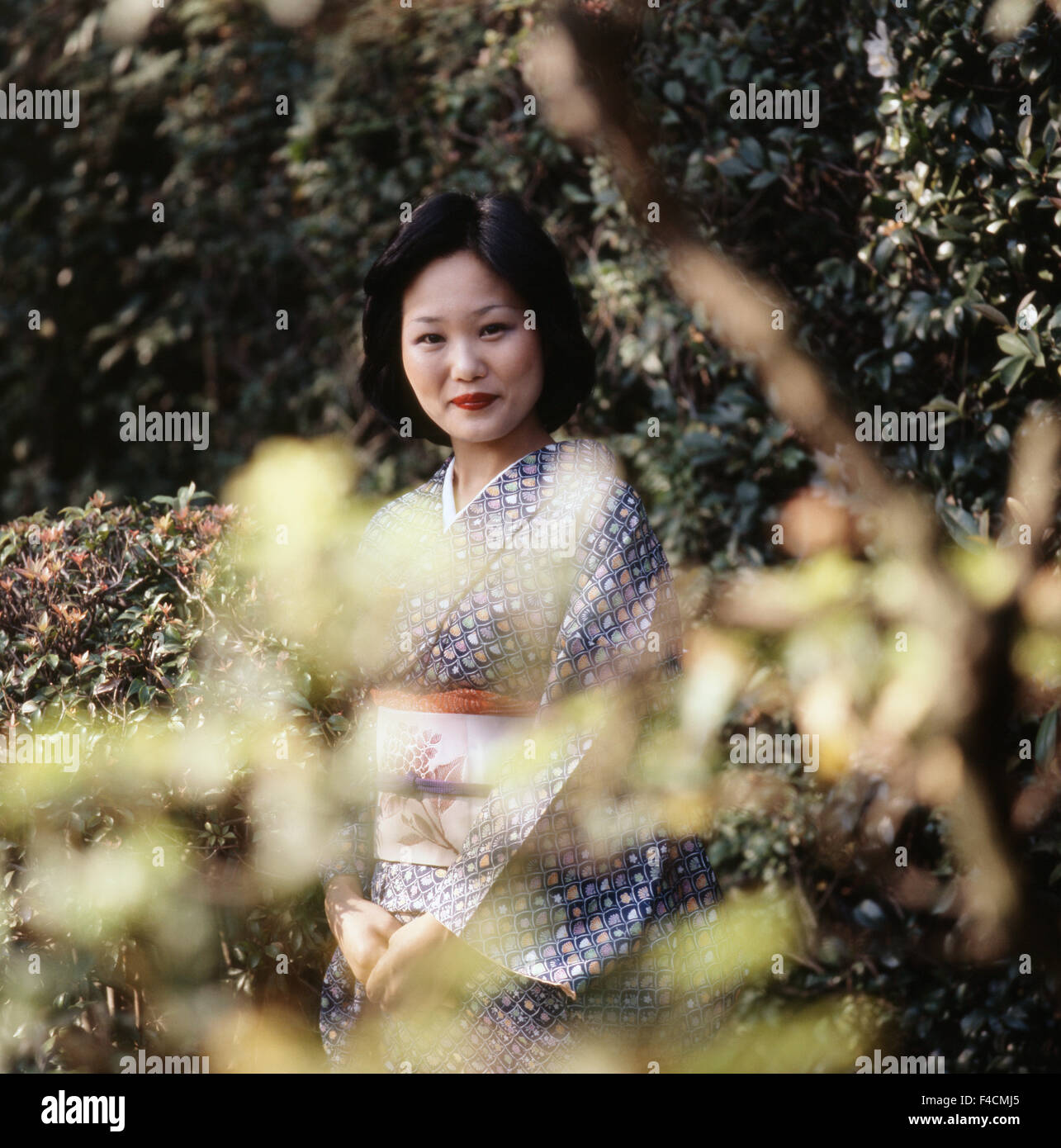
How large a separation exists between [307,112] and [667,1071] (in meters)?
4.02

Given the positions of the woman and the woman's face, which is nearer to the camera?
the woman

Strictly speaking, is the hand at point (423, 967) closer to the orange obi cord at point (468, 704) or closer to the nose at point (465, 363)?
the orange obi cord at point (468, 704)

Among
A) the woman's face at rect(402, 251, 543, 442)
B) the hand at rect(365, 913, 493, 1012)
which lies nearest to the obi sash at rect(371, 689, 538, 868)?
the hand at rect(365, 913, 493, 1012)

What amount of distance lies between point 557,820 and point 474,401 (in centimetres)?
74

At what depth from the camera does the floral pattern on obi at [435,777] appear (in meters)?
2.08

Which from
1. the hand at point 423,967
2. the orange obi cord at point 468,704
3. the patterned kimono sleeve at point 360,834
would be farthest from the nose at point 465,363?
the hand at point 423,967

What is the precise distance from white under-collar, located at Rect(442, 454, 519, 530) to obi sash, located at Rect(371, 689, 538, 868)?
1.04 ft

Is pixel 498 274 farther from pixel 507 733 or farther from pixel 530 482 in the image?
pixel 507 733

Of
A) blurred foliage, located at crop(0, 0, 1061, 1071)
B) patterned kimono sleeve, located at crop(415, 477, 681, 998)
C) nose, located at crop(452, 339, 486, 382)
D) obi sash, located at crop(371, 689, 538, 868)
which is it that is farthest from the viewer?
blurred foliage, located at crop(0, 0, 1061, 1071)

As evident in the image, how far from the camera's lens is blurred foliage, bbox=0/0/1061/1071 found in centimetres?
239

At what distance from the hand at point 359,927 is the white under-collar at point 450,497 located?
0.67 meters

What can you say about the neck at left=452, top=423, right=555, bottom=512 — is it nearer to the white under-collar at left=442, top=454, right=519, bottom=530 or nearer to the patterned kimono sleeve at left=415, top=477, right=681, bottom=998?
the white under-collar at left=442, top=454, right=519, bottom=530

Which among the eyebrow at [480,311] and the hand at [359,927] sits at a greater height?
the eyebrow at [480,311]

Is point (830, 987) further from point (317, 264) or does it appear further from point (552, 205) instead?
point (317, 264)
